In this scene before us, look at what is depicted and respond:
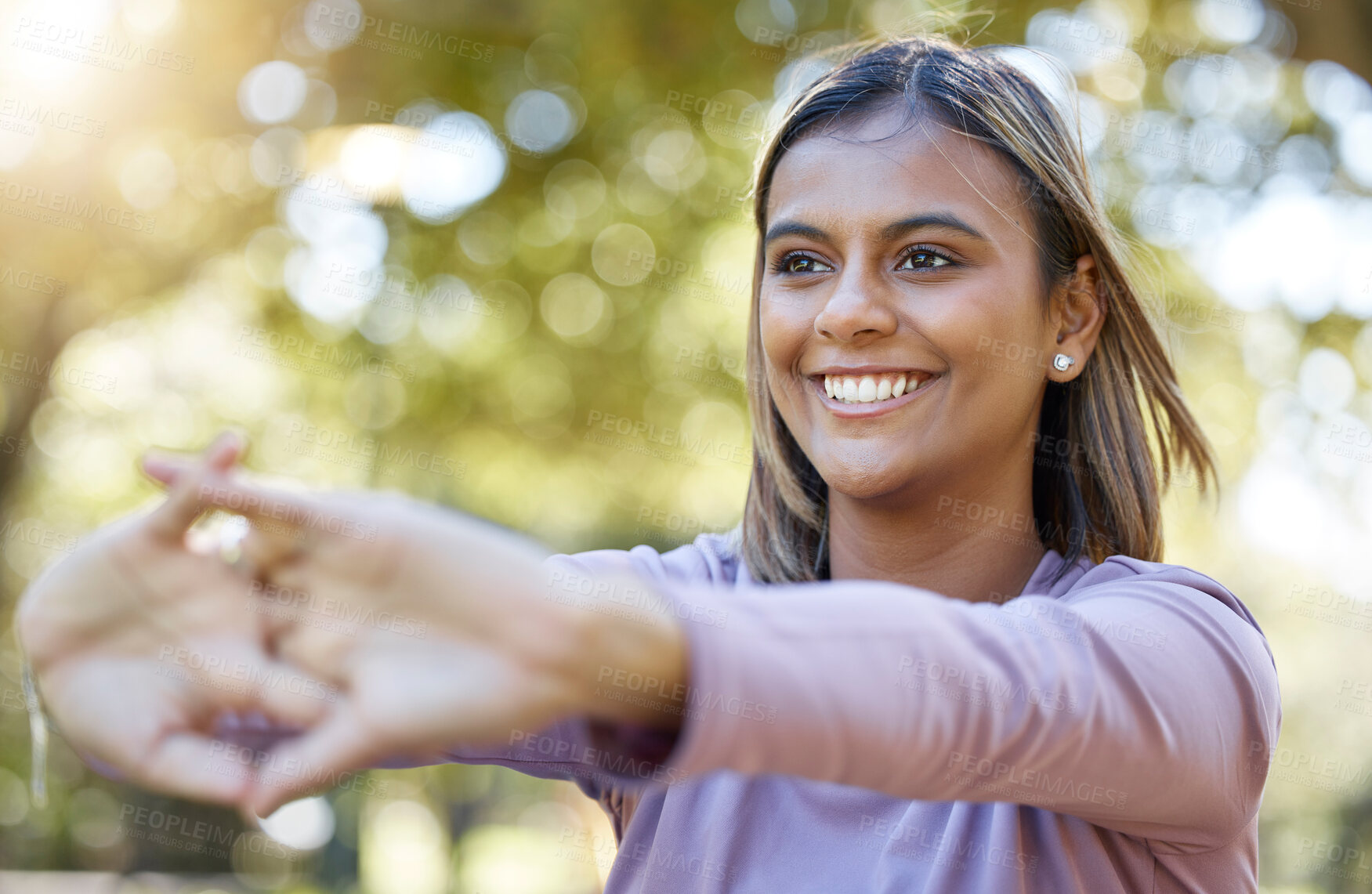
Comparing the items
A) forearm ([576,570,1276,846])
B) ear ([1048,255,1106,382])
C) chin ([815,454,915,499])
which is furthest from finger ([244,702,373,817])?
ear ([1048,255,1106,382])

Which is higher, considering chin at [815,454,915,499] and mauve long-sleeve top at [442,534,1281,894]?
chin at [815,454,915,499]

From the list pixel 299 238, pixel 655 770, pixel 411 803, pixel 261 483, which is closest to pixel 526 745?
pixel 655 770

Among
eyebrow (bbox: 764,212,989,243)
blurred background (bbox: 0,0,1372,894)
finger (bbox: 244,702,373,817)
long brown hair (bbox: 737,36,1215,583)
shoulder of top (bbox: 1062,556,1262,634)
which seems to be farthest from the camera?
blurred background (bbox: 0,0,1372,894)

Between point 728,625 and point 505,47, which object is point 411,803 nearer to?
point 505,47

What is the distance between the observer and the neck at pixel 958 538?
2027 mm

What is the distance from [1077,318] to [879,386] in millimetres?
485

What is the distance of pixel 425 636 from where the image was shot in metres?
0.83

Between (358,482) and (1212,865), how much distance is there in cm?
884

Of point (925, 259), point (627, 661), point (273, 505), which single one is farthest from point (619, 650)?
point (925, 259)

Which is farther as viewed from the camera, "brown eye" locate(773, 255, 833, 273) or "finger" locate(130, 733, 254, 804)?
"brown eye" locate(773, 255, 833, 273)

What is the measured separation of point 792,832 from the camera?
176 centimetres

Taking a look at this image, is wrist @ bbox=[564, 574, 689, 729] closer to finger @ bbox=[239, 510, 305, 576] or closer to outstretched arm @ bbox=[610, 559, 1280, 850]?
outstretched arm @ bbox=[610, 559, 1280, 850]

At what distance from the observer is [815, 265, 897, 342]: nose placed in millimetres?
1891

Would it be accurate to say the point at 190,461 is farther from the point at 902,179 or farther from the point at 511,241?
the point at 511,241
